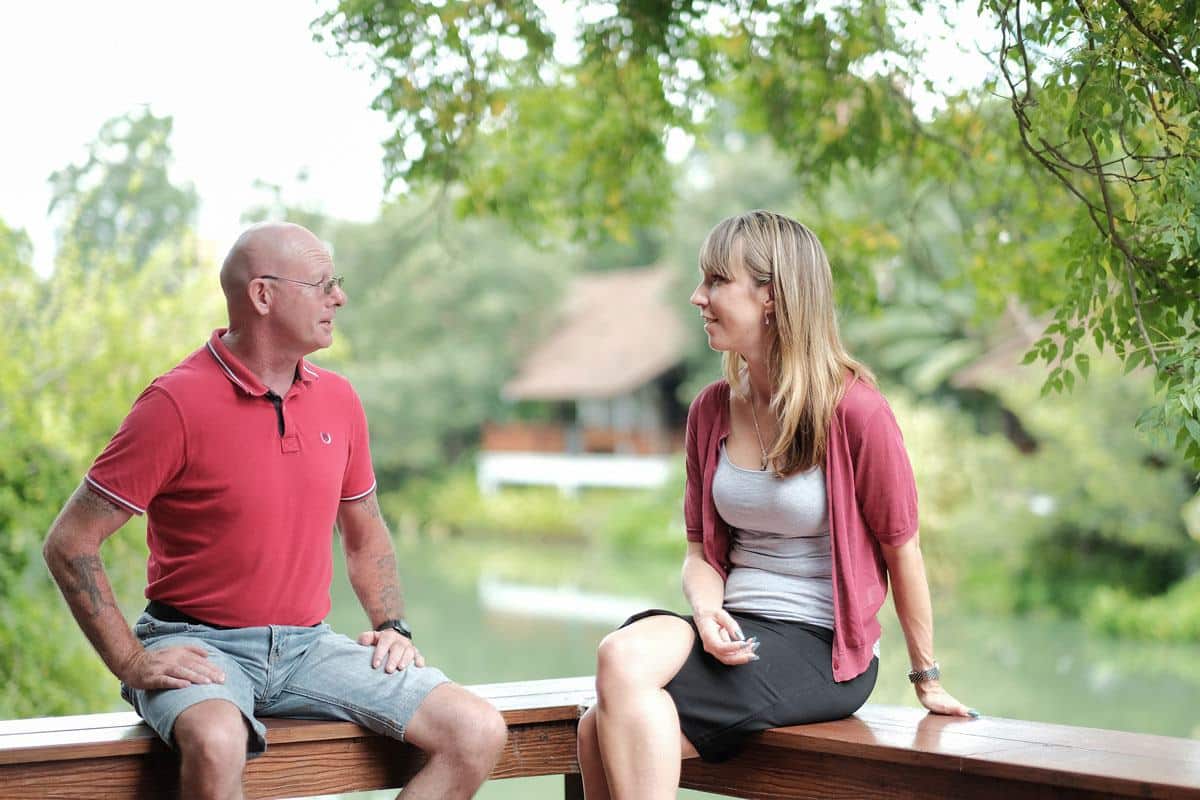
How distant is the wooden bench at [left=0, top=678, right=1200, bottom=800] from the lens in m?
2.15

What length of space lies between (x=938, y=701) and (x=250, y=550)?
50.9 inches

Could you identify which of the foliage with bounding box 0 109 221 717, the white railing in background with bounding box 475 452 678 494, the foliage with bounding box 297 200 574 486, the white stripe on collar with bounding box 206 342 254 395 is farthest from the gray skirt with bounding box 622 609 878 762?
the foliage with bounding box 297 200 574 486

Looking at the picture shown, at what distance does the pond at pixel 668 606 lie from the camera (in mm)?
10602

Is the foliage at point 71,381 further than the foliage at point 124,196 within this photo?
No

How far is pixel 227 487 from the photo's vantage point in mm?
2299

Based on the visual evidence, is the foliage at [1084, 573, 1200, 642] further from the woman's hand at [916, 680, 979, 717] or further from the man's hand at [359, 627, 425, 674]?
the man's hand at [359, 627, 425, 674]

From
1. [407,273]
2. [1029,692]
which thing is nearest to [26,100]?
[1029,692]

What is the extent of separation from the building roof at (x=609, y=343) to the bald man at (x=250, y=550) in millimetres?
18842

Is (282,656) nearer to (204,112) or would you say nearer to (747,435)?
(747,435)

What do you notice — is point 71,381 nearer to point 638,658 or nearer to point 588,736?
point 588,736

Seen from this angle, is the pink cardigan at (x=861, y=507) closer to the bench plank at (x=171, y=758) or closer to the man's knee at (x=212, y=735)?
the bench plank at (x=171, y=758)

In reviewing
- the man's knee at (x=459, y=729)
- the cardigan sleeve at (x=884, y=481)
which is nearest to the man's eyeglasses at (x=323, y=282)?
the man's knee at (x=459, y=729)

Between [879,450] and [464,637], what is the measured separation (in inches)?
473

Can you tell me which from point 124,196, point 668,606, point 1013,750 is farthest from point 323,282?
point 668,606
